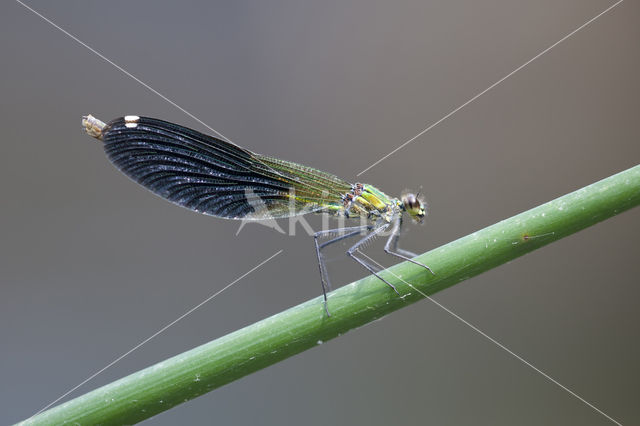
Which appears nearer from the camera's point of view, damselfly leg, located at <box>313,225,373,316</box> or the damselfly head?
damselfly leg, located at <box>313,225,373,316</box>

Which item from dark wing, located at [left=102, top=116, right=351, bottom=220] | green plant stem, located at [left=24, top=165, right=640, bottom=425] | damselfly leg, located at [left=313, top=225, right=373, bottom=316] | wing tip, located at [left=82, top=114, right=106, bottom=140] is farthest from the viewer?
damselfly leg, located at [left=313, top=225, right=373, bottom=316]

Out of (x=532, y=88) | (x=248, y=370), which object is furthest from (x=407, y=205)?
(x=532, y=88)

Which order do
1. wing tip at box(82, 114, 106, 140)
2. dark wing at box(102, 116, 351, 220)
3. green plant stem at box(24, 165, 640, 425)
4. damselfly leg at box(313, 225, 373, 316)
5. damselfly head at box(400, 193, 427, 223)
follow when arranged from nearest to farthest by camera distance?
green plant stem at box(24, 165, 640, 425), wing tip at box(82, 114, 106, 140), dark wing at box(102, 116, 351, 220), damselfly leg at box(313, 225, 373, 316), damselfly head at box(400, 193, 427, 223)

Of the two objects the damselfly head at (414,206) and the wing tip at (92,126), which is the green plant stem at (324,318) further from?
the wing tip at (92,126)

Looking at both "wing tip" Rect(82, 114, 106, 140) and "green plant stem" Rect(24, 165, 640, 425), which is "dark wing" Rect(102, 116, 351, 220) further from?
"green plant stem" Rect(24, 165, 640, 425)

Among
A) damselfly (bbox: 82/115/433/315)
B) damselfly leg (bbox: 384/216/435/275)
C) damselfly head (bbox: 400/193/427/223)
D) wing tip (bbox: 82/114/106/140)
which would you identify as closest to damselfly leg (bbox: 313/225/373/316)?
damselfly (bbox: 82/115/433/315)

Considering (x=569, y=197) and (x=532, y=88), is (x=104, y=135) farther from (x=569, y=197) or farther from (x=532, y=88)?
(x=532, y=88)

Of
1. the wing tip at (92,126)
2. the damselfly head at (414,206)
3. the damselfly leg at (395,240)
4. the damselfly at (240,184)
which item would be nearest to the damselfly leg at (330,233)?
the damselfly at (240,184)

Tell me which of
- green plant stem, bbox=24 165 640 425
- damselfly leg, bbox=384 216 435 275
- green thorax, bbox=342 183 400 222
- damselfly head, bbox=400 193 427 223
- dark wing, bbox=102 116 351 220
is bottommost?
green plant stem, bbox=24 165 640 425

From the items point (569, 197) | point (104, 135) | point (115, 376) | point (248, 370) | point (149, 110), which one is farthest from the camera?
point (149, 110)
